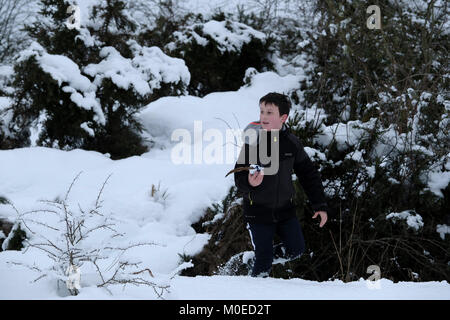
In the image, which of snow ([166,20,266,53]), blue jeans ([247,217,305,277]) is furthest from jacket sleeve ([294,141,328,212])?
snow ([166,20,266,53])

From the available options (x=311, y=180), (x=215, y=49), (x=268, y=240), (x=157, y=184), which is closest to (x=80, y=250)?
(x=268, y=240)

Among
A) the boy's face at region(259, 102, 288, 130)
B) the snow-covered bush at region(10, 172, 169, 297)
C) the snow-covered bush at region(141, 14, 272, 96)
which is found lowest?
the snow-covered bush at region(10, 172, 169, 297)

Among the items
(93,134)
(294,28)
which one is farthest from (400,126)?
(294,28)

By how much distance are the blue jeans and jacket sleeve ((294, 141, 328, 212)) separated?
17 cm

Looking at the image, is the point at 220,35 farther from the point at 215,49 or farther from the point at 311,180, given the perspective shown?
the point at 311,180

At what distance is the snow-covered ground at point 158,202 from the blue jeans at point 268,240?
0.87 ft

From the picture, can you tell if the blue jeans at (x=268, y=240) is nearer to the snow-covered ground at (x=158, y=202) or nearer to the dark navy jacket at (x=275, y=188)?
the dark navy jacket at (x=275, y=188)

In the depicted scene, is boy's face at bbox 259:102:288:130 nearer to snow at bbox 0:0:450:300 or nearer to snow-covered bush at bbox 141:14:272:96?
snow at bbox 0:0:450:300

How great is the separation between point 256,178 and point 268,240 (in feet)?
1.46

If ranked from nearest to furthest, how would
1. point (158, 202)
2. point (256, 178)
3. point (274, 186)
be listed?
point (256, 178) → point (274, 186) → point (158, 202)

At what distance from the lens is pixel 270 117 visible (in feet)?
6.90

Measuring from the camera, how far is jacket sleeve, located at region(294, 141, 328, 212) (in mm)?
2258

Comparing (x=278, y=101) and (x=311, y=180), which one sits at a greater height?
(x=278, y=101)
